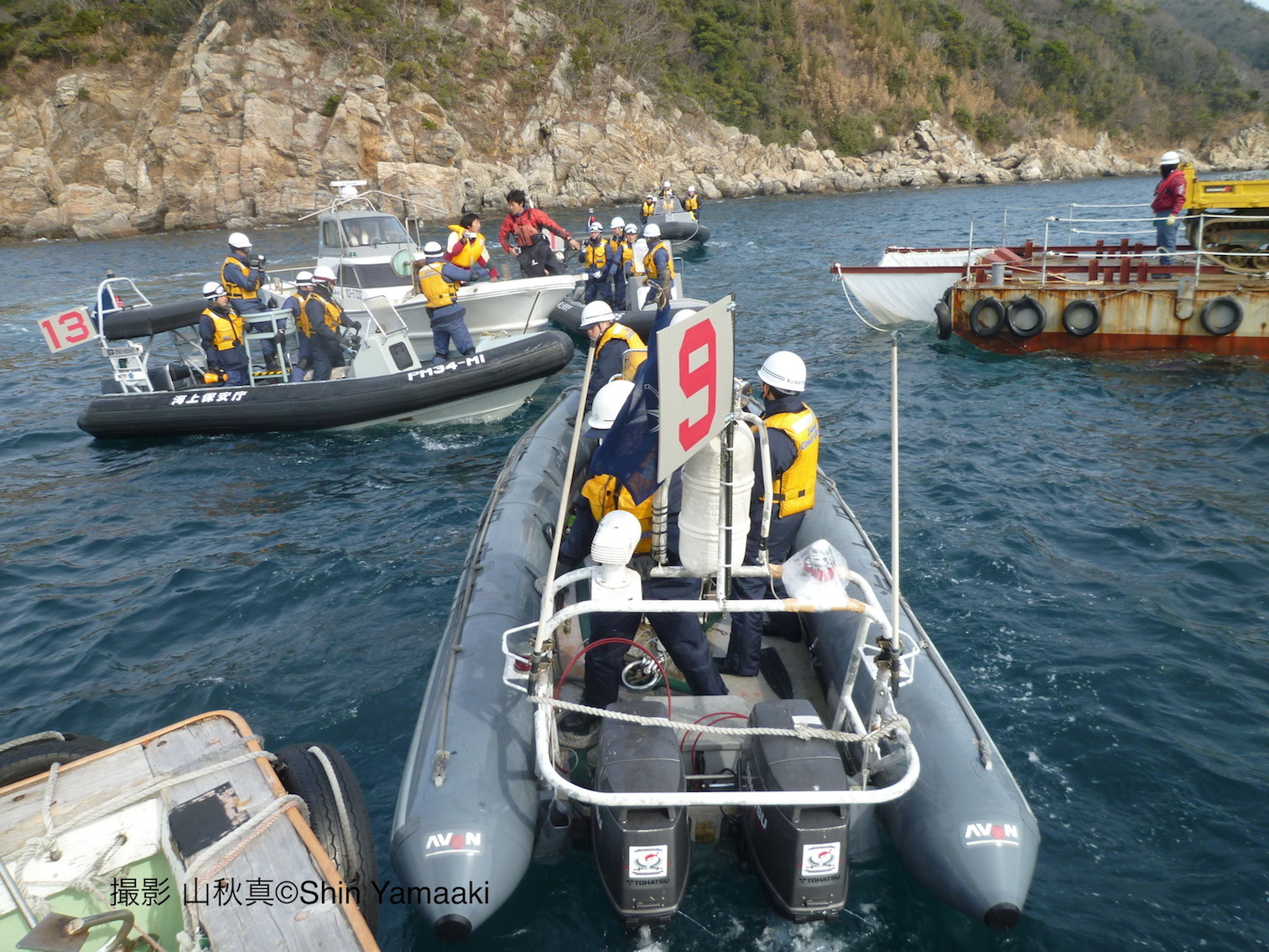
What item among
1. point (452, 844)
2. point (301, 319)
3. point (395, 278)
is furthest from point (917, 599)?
point (395, 278)

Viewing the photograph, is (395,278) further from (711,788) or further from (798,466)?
(711,788)

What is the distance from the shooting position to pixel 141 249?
1225 inches

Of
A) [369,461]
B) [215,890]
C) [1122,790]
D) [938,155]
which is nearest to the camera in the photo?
[215,890]

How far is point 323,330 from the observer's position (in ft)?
32.8

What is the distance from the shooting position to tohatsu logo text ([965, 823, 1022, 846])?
325 cm

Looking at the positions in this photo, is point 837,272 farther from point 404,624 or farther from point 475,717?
point 475,717

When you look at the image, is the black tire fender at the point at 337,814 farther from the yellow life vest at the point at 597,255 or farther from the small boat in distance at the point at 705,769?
the yellow life vest at the point at 597,255

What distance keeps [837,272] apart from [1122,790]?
9835mm

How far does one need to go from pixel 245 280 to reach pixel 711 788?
29.7ft

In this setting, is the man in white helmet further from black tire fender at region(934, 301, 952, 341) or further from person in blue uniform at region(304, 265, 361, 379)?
person in blue uniform at region(304, 265, 361, 379)

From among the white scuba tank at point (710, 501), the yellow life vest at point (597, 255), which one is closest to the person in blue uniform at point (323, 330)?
the yellow life vest at point (597, 255)

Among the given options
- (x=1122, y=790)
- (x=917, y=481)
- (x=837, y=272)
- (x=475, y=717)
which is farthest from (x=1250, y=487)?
(x=475, y=717)

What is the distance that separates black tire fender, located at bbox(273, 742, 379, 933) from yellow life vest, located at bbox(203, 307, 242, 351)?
7.65m

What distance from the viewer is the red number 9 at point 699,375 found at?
111 inches
